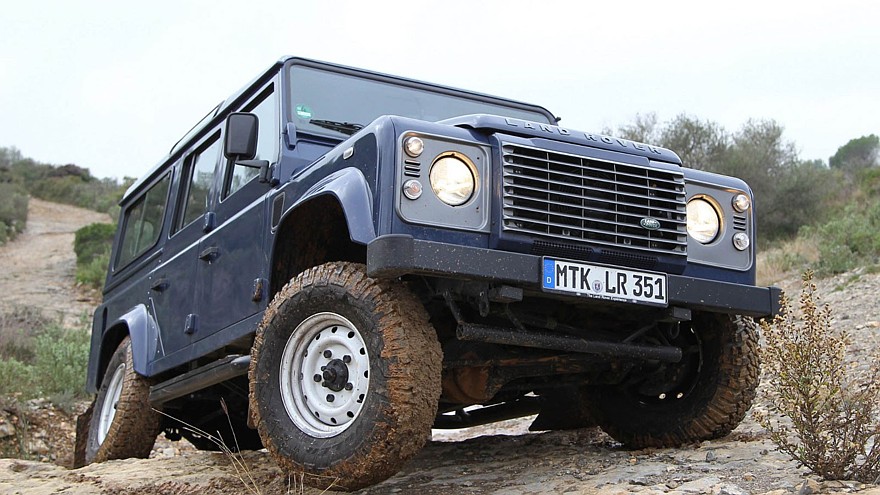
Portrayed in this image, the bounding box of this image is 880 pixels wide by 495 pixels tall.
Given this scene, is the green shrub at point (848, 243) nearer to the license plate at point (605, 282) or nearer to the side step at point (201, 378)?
the license plate at point (605, 282)

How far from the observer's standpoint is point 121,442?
19.1 feet

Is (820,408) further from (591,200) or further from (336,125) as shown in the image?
(336,125)

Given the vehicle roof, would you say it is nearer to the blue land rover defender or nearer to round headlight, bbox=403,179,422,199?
the blue land rover defender

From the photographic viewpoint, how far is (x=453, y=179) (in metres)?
3.54

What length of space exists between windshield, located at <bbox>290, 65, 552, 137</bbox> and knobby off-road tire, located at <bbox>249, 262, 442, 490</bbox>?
1247 millimetres

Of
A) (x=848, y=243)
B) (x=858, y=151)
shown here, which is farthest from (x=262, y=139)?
(x=858, y=151)

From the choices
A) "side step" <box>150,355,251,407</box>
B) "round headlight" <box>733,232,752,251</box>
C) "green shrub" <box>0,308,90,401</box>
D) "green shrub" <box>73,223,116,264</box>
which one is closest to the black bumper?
"side step" <box>150,355,251,407</box>

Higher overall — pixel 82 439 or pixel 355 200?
pixel 355 200

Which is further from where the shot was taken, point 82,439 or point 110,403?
point 82,439

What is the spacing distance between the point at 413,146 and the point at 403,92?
182 cm

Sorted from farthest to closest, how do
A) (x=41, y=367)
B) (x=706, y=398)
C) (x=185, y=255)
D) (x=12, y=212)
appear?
(x=12, y=212)
(x=41, y=367)
(x=185, y=255)
(x=706, y=398)

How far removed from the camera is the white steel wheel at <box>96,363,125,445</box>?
6211 millimetres

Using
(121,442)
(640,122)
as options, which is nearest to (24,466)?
(121,442)

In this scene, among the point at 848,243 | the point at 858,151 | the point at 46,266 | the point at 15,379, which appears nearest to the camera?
the point at 15,379
